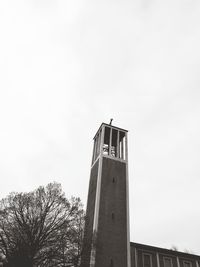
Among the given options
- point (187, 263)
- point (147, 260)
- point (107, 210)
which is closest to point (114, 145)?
point (107, 210)

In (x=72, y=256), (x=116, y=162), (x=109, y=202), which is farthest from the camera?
(x=116, y=162)

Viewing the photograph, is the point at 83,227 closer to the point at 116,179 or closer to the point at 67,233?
the point at 67,233

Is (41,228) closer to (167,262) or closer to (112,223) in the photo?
(112,223)

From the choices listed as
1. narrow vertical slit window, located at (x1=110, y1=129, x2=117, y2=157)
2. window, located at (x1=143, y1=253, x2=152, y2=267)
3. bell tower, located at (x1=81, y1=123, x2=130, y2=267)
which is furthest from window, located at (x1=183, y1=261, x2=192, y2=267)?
narrow vertical slit window, located at (x1=110, y1=129, x2=117, y2=157)

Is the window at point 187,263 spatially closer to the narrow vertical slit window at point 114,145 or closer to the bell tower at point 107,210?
the bell tower at point 107,210

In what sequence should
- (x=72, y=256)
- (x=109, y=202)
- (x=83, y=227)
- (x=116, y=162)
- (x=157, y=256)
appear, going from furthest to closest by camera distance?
1. (x=116, y=162)
2. (x=157, y=256)
3. (x=109, y=202)
4. (x=83, y=227)
5. (x=72, y=256)

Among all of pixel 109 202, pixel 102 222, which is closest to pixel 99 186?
pixel 109 202

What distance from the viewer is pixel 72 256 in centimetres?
2386

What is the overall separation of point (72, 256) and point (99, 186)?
968cm

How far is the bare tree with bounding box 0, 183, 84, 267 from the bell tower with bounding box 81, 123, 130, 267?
5.73 feet

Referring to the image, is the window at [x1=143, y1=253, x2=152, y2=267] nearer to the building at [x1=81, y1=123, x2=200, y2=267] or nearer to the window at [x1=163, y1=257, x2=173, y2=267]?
the building at [x1=81, y1=123, x2=200, y2=267]

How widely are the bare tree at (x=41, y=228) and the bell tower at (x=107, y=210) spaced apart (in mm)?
1746

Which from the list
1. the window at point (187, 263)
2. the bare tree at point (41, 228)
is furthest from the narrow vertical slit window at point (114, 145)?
the window at point (187, 263)

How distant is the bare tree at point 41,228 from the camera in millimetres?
22844
